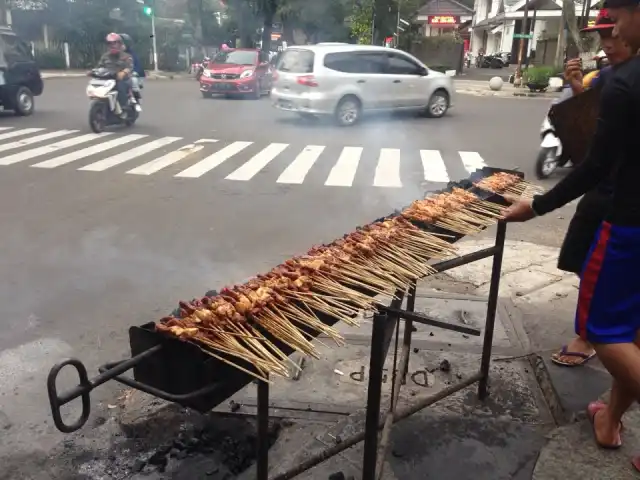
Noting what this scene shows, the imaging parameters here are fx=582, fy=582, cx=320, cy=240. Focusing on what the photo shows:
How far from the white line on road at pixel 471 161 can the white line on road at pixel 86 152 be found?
571 cm

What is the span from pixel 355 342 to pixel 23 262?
113 inches

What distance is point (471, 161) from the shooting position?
924 cm

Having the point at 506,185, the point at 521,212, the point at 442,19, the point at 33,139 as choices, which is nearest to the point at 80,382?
the point at 521,212

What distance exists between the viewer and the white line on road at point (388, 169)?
7.58 meters

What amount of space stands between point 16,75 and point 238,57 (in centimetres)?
680

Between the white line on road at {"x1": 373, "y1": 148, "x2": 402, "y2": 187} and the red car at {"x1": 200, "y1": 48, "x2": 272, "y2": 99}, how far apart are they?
8503 mm

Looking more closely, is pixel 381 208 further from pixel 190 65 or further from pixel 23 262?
pixel 190 65

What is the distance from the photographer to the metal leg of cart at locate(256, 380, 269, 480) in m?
1.73

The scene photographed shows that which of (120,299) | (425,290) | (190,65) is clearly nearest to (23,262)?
(120,299)

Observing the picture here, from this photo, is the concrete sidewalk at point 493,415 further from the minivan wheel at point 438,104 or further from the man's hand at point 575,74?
the minivan wheel at point 438,104

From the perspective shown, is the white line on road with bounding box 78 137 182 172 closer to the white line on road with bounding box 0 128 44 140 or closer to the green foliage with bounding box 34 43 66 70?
the white line on road with bounding box 0 128 44 140

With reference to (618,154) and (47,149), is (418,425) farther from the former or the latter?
(47,149)

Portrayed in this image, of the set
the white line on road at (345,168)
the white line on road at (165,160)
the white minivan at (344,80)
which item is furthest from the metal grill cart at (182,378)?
the white minivan at (344,80)

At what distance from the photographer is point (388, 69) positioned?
12961mm
